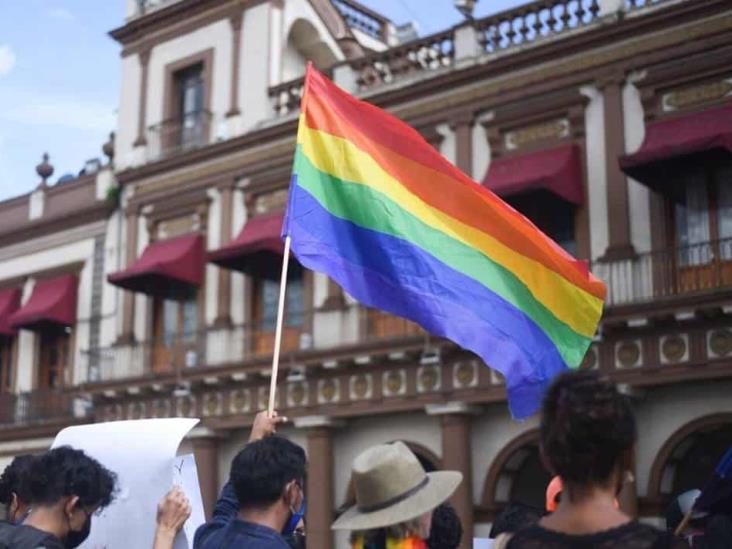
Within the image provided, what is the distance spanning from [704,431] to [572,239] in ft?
10.7

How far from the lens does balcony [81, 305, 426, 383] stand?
60.1 ft

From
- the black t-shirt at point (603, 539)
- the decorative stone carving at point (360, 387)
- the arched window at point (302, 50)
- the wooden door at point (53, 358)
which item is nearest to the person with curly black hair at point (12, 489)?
the black t-shirt at point (603, 539)

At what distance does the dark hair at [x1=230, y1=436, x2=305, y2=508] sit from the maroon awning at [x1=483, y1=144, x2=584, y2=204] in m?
12.5

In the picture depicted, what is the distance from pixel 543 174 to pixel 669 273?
2208 millimetres

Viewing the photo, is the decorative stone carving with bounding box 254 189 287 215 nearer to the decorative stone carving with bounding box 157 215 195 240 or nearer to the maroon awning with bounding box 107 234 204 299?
the maroon awning with bounding box 107 234 204 299

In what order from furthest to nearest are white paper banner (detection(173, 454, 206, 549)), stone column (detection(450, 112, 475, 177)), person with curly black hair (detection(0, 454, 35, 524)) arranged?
stone column (detection(450, 112, 475, 177)) < person with curly black hair (detection(0, 454, 35, 524)) < white paper banner (detection(173, 454, 206, 549))

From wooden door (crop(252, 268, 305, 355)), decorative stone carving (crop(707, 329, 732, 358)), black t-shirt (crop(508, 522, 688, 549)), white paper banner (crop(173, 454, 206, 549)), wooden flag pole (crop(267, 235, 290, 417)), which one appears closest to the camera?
black t-shirt (crop(508, 522, 688, 549))

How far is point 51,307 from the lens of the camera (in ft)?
76.3

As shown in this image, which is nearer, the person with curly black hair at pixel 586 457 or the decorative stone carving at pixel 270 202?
the person with curly black hair at pixel 586 457

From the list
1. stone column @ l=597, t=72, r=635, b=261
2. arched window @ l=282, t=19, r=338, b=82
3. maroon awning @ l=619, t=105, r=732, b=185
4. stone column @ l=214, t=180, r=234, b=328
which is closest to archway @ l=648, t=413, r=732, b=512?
stone column @ l=597, t=72, r=635, b=261

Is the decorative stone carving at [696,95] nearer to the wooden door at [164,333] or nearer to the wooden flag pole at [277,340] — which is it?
the wooden door at [164,333]

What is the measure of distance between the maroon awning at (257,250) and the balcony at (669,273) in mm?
5555

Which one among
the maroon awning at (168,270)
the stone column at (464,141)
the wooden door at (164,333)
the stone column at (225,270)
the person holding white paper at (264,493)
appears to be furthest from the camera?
the wooden door at (164,333)

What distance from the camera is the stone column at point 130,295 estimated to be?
22.2 m
